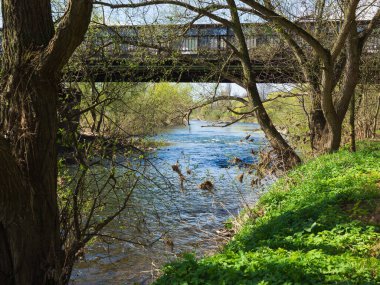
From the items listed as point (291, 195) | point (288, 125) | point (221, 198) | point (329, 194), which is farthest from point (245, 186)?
point (329, 194)

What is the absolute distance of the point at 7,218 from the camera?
4.60 metres

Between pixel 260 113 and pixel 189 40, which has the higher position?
pixel 189 40

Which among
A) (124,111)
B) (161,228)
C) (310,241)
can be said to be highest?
(124,111)

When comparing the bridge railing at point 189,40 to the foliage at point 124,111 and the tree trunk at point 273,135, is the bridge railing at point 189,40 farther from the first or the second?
the tree trunk at point 273,135

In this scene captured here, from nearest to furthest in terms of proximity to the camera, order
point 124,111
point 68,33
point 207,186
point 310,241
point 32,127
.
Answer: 1. point 68,33
2. point 32,127
3. point 310,241
4. point 124,111
5. point 207,186

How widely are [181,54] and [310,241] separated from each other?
8667mm

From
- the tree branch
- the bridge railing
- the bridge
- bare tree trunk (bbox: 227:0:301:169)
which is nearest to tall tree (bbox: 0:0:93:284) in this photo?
the tree branch

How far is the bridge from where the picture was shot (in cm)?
760

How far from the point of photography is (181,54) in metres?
13.1

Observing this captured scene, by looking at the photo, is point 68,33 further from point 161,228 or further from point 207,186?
point 207,186

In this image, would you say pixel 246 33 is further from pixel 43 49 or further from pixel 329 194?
pixel 43 49

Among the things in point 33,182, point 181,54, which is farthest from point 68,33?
point 181,54

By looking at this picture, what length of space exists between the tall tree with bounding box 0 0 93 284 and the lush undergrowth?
5.00 ft

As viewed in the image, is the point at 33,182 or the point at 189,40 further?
the point at 189,40
